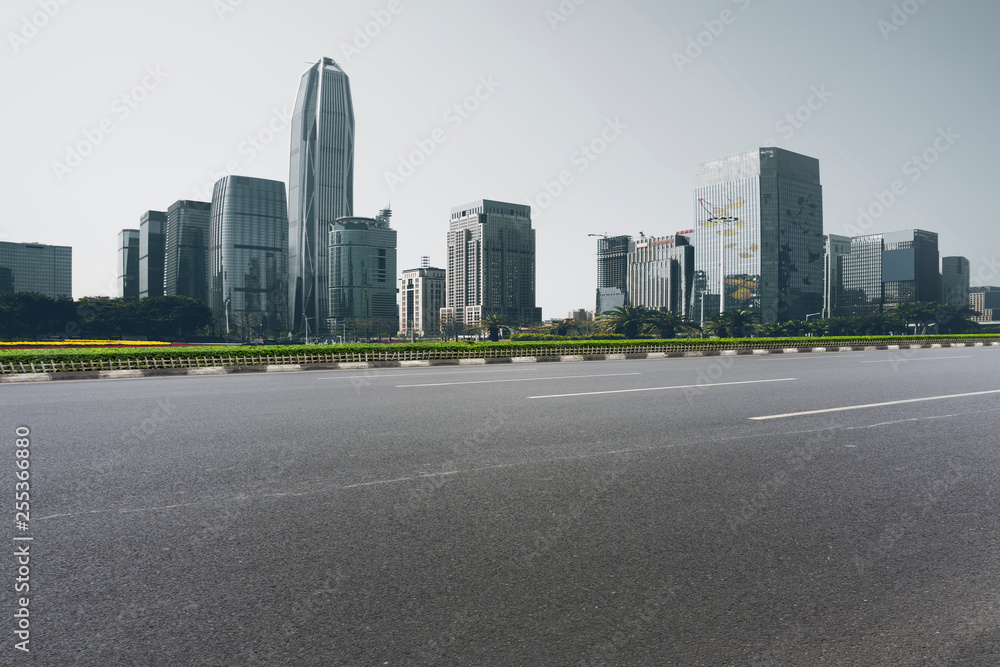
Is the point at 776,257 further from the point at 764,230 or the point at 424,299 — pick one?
the point at 424,299

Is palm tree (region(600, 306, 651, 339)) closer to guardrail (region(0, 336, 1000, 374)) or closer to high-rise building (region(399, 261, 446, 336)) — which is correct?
guardrail (region(0, 336, 1000, 374))

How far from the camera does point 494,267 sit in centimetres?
14800

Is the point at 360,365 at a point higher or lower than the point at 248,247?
lower

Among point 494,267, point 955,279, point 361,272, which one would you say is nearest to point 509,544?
point 494,267

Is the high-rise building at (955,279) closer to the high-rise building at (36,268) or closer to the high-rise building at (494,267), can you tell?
the high-rise building at (494,267)

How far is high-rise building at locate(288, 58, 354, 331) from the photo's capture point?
15000cm

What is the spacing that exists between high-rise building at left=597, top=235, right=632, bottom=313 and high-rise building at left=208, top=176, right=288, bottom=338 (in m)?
85.4

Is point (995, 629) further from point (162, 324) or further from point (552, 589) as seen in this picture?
point (162, 324)

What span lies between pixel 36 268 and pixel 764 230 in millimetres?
152007

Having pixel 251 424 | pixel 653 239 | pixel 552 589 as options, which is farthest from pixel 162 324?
pixel 653 239

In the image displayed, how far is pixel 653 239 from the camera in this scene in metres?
166

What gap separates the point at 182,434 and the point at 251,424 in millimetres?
770

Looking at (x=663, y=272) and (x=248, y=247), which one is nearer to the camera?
(x=248, y=247)

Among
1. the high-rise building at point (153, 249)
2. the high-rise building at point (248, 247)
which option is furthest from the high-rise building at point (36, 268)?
the high-rise building at point (248, 247)
